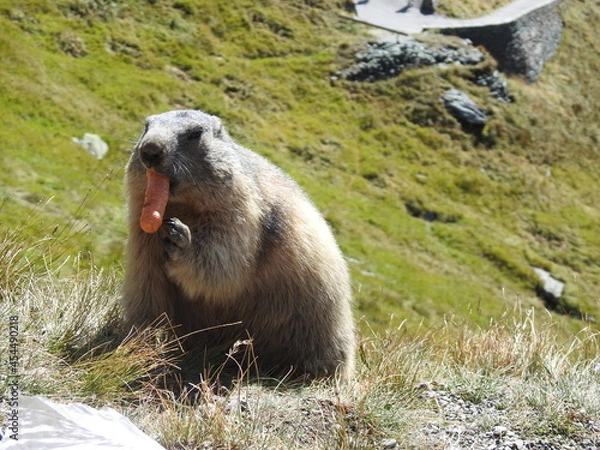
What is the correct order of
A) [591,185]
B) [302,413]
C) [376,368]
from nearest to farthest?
[302,413] < [376,368] < [591,185]

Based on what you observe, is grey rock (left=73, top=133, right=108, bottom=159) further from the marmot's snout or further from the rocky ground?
the marmot's snout

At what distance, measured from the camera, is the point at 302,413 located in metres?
8.09

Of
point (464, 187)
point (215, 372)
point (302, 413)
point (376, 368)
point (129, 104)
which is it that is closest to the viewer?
point (302, 413)

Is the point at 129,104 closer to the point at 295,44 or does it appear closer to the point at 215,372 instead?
the point at 295,44

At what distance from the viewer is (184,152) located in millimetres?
8891

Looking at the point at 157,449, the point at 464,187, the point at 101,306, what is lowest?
the point at 464,187

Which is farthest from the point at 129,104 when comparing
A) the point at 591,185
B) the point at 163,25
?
the point at 591,185

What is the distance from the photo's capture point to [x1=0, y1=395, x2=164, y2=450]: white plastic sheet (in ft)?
20.7

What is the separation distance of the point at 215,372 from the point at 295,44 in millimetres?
73493

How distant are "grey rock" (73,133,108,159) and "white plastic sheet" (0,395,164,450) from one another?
141 ft

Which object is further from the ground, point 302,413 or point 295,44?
point 302,413

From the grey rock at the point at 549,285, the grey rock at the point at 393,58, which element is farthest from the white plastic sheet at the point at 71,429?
the grey rock at the point at 393,58

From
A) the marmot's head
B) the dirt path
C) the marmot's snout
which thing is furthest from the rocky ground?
the marmot's snout

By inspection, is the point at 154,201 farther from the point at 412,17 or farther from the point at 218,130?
the point at 412,17
